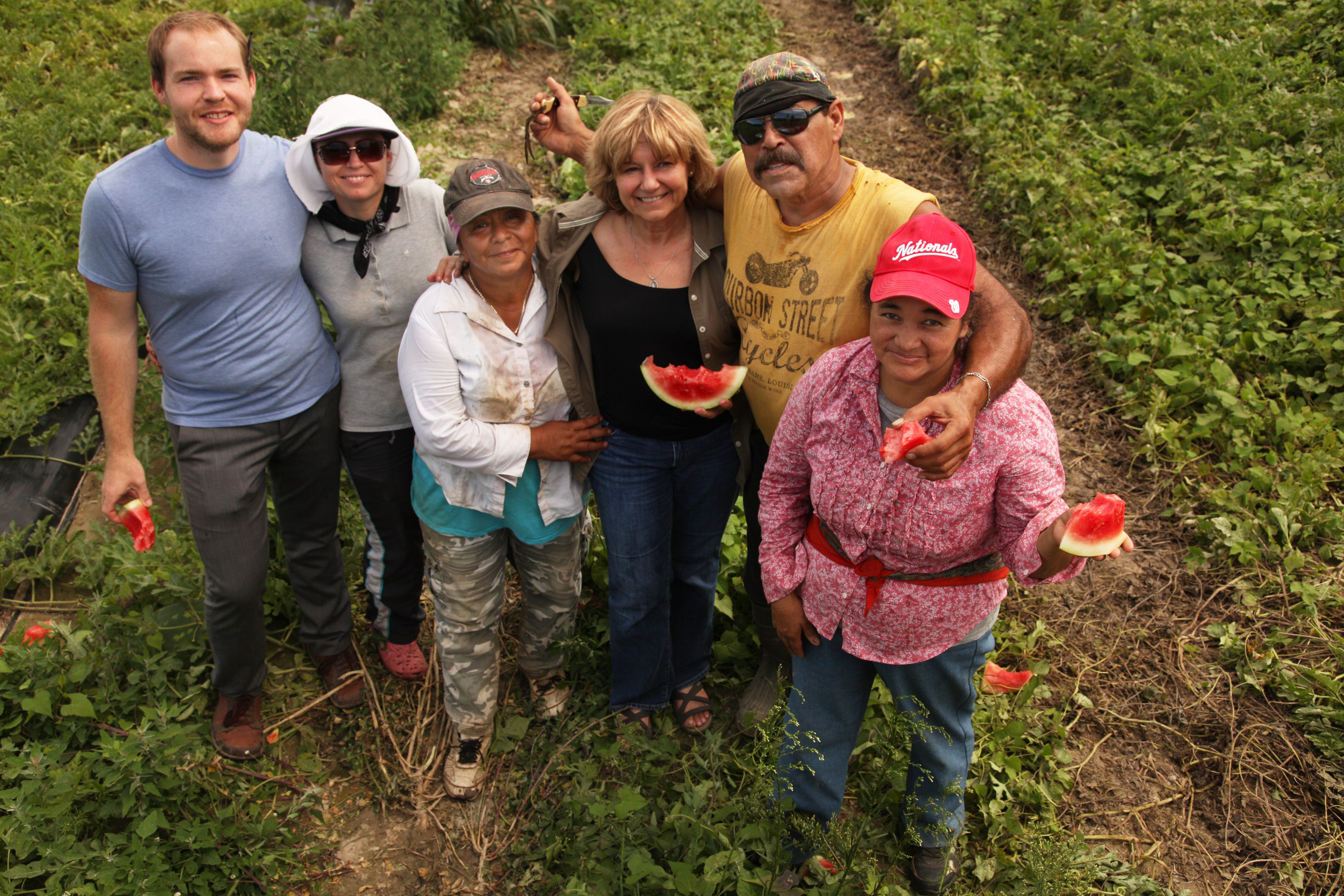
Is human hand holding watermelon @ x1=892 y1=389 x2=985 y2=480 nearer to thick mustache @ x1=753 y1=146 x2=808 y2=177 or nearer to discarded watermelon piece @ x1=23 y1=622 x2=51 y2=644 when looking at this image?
thick mustache @ x1=753 y1=146 x2=808 y2=177

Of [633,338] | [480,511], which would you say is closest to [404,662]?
[480,511]

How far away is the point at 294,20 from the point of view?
29.2 ft

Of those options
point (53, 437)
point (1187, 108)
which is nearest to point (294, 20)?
point (53, 437)

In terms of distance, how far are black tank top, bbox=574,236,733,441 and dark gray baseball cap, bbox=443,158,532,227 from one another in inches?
11.9

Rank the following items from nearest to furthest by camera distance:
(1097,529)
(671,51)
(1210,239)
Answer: (1097,529) → (1210,239) → (671,51)

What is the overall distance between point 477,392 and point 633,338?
0.59 m

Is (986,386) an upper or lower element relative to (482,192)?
lower

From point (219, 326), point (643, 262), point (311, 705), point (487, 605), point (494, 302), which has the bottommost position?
point (311, 705)

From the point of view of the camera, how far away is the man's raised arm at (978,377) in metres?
2.01

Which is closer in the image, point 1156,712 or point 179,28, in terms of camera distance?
point 179,28

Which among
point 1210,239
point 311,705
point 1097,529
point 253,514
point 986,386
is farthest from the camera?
point 1210,239

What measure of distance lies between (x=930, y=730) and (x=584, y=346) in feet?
5.84

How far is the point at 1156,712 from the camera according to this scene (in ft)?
12.5

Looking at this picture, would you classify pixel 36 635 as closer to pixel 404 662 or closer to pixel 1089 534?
pixel 404 662
